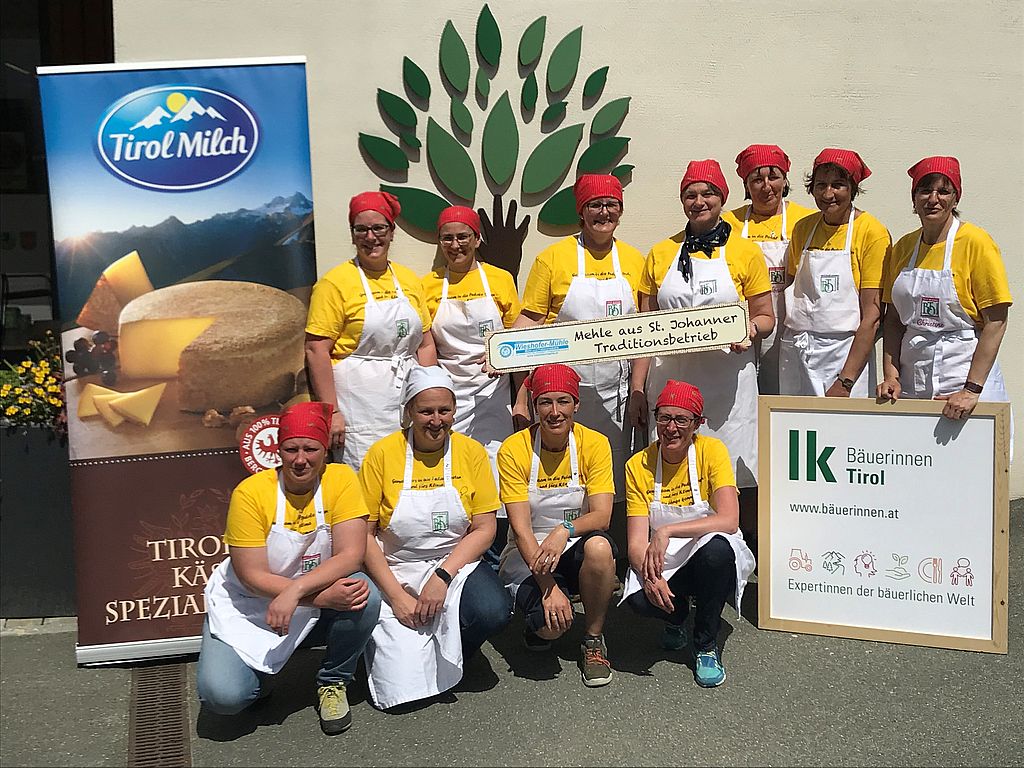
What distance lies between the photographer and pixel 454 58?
4801 millimetres

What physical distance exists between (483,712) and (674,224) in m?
2.74

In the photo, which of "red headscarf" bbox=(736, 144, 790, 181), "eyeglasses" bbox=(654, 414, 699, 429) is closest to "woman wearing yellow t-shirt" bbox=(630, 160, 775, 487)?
"red headscarf" bbox=(736, 144, 790, 181)

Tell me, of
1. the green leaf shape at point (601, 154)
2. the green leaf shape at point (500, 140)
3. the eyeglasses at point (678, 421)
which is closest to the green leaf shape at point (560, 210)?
the green leaf shape at point (601, 154)

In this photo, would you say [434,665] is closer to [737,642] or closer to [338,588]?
[338,588]

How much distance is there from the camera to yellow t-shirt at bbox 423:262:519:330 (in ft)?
14.1

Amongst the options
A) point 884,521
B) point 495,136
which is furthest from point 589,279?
point 884,521

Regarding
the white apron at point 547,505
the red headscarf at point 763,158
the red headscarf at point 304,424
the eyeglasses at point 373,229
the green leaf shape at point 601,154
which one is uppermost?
the green leaf shape at point 601,154

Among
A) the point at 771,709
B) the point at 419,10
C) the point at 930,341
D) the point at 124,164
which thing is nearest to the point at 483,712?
the point at 771,709

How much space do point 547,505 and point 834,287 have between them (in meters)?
1.58

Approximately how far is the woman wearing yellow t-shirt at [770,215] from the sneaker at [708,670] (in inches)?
57.4

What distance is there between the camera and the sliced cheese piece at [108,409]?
3953 millimetres

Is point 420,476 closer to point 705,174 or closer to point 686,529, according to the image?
point 686,529

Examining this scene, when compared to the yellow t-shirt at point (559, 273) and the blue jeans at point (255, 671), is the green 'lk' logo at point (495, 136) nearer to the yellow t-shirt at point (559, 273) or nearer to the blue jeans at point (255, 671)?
the yellow t-shirt at point (559, 273)

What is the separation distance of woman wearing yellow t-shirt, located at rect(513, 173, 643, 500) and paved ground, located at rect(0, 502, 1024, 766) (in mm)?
1105
